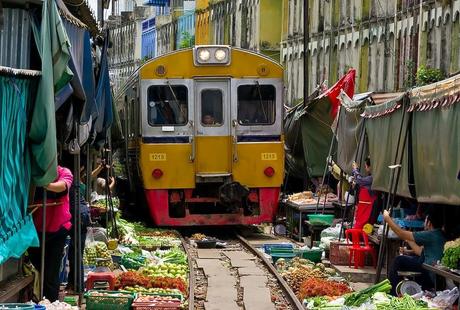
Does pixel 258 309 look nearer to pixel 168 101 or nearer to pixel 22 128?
pixel 22 128

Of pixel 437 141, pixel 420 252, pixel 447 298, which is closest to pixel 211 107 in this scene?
pixel 437 141

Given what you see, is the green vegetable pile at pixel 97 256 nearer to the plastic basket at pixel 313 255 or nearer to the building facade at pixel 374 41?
the plastic basket at pixel 313 255

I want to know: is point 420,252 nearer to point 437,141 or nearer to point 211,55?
point 437,141

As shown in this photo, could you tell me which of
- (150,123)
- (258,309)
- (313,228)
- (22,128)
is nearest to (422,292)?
(258,309)

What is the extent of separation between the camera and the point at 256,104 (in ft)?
70.7

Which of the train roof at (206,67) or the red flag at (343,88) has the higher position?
the train roof at (206,67)

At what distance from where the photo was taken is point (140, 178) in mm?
22406

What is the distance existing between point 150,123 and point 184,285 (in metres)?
7.76

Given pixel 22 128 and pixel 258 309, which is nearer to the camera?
pixel 22 128

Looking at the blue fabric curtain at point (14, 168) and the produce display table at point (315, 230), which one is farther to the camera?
the produce display table at point (315, 230)

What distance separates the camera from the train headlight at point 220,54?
70.2 feet

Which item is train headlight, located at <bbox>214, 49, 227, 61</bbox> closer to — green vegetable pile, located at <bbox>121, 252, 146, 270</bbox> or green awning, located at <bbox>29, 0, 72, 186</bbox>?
green vegetable pile, located at <bbox>121, 252, 146, 270</bbox>

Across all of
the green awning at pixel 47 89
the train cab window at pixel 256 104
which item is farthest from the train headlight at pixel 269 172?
the green awning at pixel 47 89

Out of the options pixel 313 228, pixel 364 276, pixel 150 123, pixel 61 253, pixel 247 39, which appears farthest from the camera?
pixel 247 39
